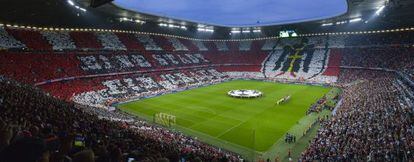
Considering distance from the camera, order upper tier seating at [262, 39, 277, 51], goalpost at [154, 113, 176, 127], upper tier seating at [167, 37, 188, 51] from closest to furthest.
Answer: goalpost at [154, 113, 176, 127] < upper tier seating at [167, 37, 188, 51] < upper tier seating at [262, 39, 277, 51]

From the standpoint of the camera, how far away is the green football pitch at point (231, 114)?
27.7 meters

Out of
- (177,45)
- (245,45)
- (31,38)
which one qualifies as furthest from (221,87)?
(245,45)

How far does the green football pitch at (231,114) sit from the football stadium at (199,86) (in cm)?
19

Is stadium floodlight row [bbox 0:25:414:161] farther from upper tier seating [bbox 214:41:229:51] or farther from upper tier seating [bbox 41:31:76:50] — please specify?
upper tier seating [bbox 214:41:229:51]

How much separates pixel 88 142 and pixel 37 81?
124 feet

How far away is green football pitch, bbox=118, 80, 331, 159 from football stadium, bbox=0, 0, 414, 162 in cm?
19

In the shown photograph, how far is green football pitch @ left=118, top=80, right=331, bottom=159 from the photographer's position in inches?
1090

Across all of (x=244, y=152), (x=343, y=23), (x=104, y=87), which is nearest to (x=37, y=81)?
(x=104, y=87)

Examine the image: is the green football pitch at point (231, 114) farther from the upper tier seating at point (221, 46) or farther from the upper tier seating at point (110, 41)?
the upper tier seating at point (221, 46)

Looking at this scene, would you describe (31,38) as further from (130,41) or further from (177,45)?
(177,45)

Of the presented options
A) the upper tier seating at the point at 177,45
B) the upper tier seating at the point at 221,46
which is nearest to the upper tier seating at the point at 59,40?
the upper tier seating at the point at 177,45

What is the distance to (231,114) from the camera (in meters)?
36.6

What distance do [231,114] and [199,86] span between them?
23.3 m

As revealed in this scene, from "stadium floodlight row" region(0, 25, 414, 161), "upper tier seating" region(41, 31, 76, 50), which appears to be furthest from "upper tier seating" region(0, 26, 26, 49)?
"upper tier seating" region(41, 31, 76, 50)
